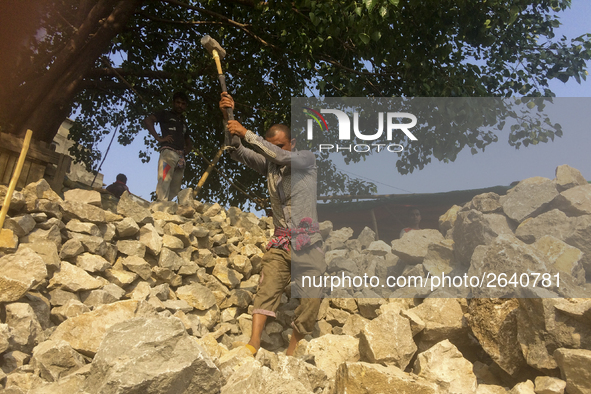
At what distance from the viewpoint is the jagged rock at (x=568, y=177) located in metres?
4.98

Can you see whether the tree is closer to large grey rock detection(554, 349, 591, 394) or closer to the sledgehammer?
the sledgehammer

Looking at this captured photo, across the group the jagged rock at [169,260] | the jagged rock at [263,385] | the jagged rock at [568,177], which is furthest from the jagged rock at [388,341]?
the jagged rock at [568,177]

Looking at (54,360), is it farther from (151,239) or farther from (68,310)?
(151,239)

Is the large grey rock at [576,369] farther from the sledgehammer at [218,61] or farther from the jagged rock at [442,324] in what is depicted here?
the sledgehammer at [218,61]

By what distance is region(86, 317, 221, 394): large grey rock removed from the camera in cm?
218

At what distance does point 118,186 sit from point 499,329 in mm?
6759

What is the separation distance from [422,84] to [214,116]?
12.8 ft

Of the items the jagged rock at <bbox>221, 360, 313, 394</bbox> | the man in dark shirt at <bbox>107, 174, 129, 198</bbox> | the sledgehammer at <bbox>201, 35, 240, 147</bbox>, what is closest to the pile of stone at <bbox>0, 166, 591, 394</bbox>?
the jagged rock at <bbox>221, 360, 313, 394</bbox>

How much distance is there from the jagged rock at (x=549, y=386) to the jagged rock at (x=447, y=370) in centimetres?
42

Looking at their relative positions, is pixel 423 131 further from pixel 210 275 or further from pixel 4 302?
pixel 4 302

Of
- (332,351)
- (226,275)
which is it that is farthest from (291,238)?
(226,275)

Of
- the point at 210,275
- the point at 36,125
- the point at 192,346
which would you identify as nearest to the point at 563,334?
the point at 192,346

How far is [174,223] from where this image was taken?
5.04m

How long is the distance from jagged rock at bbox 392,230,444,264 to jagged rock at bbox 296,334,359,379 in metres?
2.07
